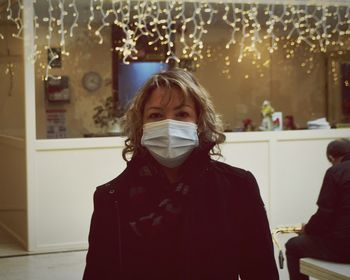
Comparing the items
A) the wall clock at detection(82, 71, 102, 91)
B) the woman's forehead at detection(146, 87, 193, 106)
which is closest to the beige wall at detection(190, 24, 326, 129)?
the wall clock at detection(82, 71, 102, 91)

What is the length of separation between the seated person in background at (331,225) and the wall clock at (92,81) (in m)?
3.56

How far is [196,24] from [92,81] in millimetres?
1307

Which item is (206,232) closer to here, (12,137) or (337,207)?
(337,207)

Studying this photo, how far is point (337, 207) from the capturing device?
4.23 m

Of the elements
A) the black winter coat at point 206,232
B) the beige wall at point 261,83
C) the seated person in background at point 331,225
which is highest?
the beige wall at point 261,83

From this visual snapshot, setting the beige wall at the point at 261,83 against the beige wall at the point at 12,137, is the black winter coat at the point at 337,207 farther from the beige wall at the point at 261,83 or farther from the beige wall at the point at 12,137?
the beige wall at the point at 261,83

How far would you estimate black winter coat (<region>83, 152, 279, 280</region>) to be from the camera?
1925 millimetres

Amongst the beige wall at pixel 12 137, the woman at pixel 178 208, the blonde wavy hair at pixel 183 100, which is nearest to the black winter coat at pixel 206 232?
the woman at pixel 178 208

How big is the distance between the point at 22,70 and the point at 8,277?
2.01 metres

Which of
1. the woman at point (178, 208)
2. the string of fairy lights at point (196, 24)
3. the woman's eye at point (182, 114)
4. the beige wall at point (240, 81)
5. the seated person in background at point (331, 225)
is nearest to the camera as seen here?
the woman at point (178, 208)

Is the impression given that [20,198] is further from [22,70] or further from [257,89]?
[257,89]

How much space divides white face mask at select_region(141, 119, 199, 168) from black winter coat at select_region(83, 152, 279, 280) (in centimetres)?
6

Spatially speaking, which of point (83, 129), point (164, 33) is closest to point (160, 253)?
point (83, 129)

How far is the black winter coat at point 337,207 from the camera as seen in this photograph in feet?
13.6
